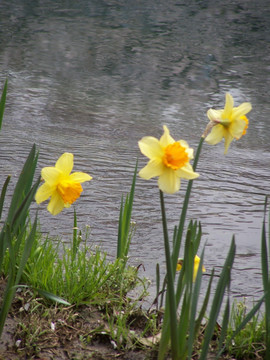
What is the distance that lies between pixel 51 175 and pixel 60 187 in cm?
5

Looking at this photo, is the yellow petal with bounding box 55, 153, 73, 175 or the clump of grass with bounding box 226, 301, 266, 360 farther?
the clump of grass with bounding box 226, 301, 266, 360

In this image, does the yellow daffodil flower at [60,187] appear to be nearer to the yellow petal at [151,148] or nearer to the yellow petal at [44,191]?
the yellow petal at [44,191]

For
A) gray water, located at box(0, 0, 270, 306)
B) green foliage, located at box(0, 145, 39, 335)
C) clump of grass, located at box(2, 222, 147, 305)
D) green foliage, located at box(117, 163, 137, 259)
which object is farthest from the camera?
gray water, located at box(0, 0, 270, 306)

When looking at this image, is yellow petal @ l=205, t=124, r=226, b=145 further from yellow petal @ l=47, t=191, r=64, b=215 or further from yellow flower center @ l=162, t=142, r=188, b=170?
yellow petal @ l=47, t=191, r=64, b=215

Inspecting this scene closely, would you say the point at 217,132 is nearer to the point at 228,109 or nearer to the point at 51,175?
the point at 228,109

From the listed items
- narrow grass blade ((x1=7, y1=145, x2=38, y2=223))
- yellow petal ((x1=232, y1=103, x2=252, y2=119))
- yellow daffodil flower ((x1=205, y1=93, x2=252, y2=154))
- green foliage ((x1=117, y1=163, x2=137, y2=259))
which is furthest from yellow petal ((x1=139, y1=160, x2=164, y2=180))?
green foliage ((x1=117, y1=163, x2=137, y2=259))

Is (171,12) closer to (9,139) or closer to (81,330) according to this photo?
(9,139)

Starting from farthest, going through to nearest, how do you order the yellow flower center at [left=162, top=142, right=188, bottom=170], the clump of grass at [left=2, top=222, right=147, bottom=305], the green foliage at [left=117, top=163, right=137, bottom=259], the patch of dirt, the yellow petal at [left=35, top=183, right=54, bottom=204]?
the green foliage at [left=117, top=163, right=137, bottom=259] < the clump of grass at [left=2, top=222, right=147, bottom=305] < the patch of dirt < the yellow petal at [left=35, top=183, right=54, bottom=204] < the yellow flower center at [left=162, top=142, right=188, bottom=170]

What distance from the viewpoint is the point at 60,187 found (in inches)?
70.2

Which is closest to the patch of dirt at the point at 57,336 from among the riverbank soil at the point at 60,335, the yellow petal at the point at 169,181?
the riverbank soil at the point at 60,335

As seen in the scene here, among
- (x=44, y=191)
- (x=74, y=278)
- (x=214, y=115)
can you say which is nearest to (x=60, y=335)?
(x=74, y=278)

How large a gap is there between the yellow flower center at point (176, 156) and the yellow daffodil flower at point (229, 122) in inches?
9.1

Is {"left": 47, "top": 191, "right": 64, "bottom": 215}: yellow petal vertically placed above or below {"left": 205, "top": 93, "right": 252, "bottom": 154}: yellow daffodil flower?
below

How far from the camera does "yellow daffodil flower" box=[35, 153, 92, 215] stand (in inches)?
69.7
